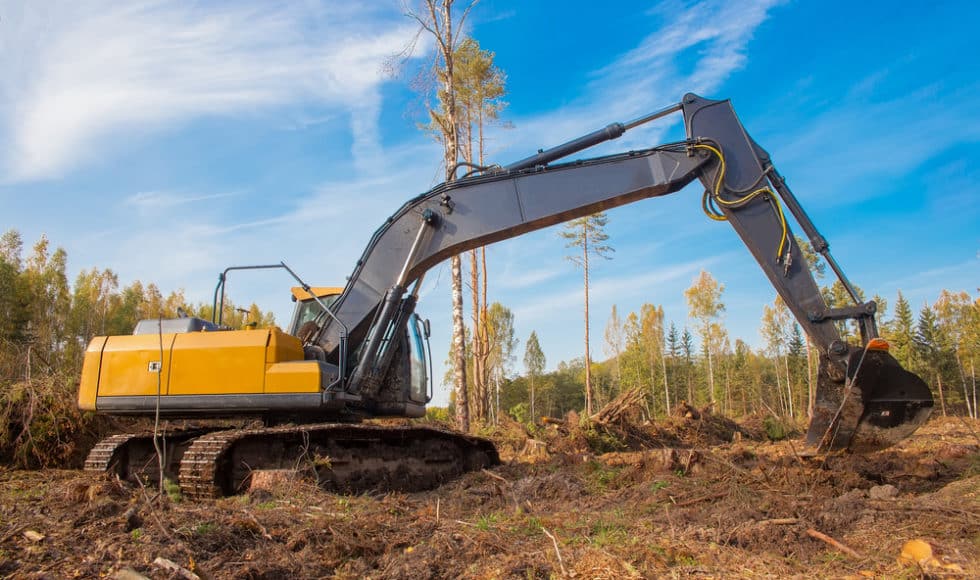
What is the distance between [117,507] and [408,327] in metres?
4.49

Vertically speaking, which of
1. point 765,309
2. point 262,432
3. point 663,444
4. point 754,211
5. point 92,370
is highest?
point 765,309

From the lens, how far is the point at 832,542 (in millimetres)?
4199

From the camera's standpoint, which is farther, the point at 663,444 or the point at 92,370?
the point at 663,444

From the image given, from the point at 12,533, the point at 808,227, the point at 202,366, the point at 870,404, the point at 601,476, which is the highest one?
the point at 808,227

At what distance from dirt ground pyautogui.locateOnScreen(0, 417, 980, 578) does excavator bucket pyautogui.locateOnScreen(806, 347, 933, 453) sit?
0.50m

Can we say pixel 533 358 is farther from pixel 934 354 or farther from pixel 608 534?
pixel 608 534

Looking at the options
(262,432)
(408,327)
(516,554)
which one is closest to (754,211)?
(408,327)

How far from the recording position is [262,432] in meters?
6.93

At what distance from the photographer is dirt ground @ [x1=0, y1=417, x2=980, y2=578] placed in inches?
140

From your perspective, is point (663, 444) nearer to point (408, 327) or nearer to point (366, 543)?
point (408, 327)

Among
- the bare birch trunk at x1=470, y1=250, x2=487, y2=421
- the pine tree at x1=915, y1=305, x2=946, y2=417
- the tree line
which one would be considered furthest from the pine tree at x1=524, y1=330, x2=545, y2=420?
the bare birch trunk at x1=470, y1=250, x2=487, y2=421

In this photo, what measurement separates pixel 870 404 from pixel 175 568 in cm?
621

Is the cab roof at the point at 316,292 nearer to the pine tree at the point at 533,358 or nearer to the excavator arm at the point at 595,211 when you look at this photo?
the excavator arm at the point at 595,211

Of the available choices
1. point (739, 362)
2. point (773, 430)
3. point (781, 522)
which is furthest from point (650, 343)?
point (781, 522)
